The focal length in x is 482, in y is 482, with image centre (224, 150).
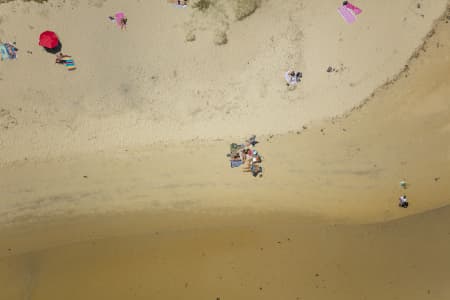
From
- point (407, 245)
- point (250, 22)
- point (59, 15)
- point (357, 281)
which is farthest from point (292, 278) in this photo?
point (59, 15)

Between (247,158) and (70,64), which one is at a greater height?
(70,64)

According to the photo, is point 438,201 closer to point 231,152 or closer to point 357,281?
point 357,281

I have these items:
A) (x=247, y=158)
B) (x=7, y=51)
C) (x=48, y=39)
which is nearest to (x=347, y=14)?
(x=247, y=158)

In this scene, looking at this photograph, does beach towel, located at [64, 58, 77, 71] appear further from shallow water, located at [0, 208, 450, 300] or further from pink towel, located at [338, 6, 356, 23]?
pink towel, located at [338, 6, 356, 23]

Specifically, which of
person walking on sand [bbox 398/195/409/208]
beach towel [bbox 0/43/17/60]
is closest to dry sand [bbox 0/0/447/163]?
beach towel [bbox 0/43/17/60]

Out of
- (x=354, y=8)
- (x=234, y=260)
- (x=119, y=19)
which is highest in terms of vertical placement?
(x=119, y=19)

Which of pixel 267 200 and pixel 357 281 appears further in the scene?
pixel 267 200

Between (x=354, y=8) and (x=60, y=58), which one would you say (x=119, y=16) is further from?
(x=354, y=8)

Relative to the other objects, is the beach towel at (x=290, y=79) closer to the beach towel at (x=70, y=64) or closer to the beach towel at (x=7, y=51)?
the beach towel at (x=70, y=64)
